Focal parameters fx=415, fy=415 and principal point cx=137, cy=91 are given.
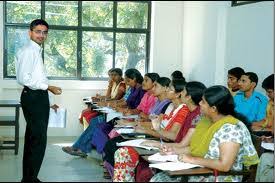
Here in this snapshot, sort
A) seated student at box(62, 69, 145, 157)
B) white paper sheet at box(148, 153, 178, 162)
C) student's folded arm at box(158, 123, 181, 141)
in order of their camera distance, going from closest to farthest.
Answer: white paper sheet at box(148, 153, 178, 162) → student's folded arm at box(158, 123, 181, 141) → seated student at box(62, 69, 145, 157)

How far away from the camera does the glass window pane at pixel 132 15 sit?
6324 millimetres

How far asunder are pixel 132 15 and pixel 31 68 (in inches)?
131

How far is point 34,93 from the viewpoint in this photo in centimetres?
326

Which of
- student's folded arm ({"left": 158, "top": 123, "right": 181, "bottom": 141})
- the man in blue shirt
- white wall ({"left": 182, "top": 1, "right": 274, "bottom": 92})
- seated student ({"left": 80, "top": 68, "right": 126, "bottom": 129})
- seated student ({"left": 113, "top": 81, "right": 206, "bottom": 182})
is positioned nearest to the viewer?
seated student ({"left": 113, "top": 81, "right": 206, "bottom": 182})

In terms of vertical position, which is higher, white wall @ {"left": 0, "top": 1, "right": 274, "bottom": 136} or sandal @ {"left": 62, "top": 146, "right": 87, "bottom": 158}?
white wall @ {"left": 0, "top": 1, "right": 274, "bottom": 136}

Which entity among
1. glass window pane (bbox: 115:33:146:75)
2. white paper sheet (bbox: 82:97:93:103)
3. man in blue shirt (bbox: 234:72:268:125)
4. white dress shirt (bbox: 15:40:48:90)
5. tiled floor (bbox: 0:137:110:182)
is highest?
glass window pane (bbox: 115:33:146:75)

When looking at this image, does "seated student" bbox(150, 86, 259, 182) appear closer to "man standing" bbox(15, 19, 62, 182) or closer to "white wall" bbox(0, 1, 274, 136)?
"man standing" bbox(15, 19, 62, 182)

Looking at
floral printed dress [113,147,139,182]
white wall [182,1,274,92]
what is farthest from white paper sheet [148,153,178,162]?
white wall [182,1,274,92]

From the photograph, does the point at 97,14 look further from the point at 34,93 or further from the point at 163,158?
the point at 163,158

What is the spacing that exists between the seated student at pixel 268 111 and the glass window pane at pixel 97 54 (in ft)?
10.6

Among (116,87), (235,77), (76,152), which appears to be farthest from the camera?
(116,87)

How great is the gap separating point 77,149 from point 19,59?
1690 millimetres

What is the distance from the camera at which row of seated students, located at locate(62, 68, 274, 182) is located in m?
2.26

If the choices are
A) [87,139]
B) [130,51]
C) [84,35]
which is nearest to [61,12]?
[84,35]
